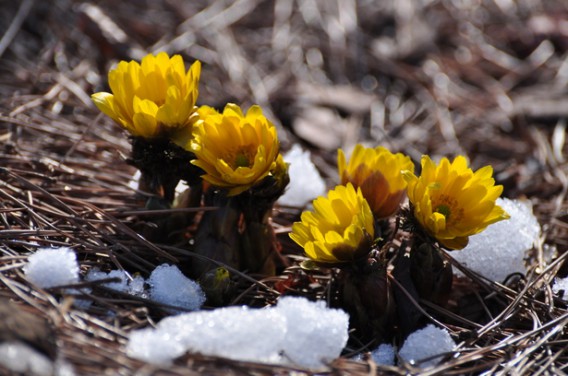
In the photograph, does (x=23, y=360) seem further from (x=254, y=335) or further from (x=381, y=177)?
(x=381, y=177)

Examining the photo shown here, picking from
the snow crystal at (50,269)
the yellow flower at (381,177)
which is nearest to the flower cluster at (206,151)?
the yellow flower at (381,177)

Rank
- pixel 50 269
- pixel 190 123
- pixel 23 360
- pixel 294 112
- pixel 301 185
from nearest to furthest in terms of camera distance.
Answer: pixel 23 360 → pixel 50 269 → pixel 190 123 → pixel 301 185 → pixel 294 112

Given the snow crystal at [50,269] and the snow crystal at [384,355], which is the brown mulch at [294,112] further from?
the snow crystal at [384,355]

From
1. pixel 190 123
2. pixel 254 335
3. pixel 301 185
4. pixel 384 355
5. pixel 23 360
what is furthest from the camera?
pixel 301 185

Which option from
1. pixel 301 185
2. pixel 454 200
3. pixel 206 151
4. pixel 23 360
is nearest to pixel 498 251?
pixel 454 200

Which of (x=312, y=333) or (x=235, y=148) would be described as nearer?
(x=312, y=333)

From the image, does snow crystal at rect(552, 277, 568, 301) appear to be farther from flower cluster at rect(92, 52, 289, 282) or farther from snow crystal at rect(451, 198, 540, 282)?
flower cluster at rect(92, 52, 289, 282)

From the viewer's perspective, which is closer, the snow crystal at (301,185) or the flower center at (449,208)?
the flower center at (449,208)
